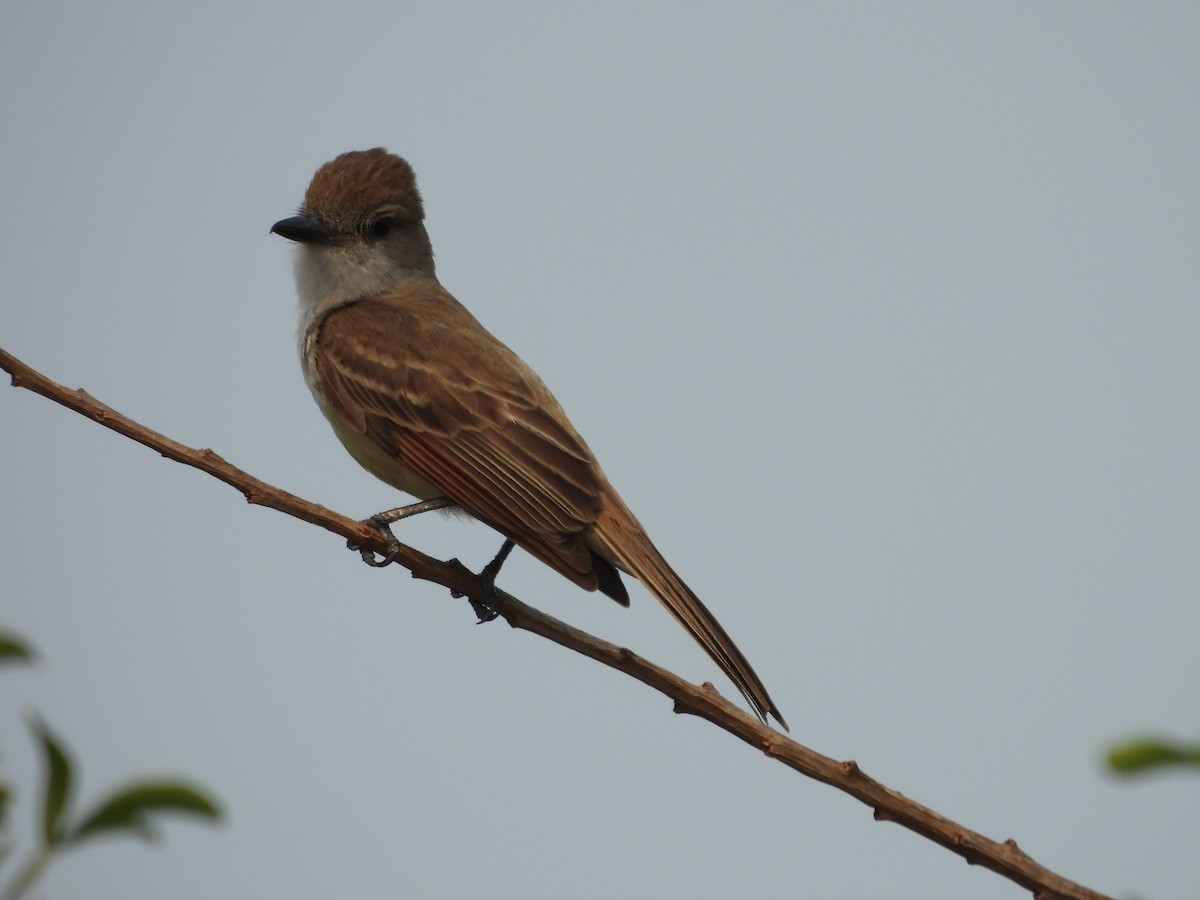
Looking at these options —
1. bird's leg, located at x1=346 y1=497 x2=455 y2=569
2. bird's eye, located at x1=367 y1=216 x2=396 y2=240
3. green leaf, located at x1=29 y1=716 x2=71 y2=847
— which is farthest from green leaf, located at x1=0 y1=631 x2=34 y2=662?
bird's eye, located at x1=367 y1=216 x2=396 y2=240

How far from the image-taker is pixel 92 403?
3.98 m

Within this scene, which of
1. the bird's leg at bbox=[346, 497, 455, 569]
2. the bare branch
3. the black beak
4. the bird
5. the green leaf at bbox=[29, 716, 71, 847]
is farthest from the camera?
the black beak

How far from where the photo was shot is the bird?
5.69 metres

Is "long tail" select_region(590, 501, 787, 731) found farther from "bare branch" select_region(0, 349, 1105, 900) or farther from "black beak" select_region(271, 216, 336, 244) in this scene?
"black beak" select_region(271, 216, 336, 244)

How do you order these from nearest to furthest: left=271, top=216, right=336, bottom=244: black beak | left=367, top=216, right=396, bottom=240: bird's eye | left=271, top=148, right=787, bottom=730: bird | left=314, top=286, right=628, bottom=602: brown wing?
left=271, top=148, right=787, bottom=730: bird
left=314, top=286, right=628, bottom=602: brown wing
left=271, top=216, right=336, bottom=244: black beak
left=367, top=216, right=396, bottom=240: bird's eye

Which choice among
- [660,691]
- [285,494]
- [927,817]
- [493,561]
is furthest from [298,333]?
[927,817]

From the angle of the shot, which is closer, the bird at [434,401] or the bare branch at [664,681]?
the bare branch at [664,681]

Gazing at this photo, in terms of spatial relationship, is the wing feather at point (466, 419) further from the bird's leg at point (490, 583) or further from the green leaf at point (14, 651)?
the green leaf at point (14, 651)

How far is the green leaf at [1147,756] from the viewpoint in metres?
1.50

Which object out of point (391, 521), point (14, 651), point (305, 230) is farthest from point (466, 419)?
point (14, 651)

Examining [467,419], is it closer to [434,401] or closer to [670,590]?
[434,401]

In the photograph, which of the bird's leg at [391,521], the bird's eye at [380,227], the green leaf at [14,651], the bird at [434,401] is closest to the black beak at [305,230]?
the bird at [434,401]

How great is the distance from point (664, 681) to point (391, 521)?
2230 millimetres

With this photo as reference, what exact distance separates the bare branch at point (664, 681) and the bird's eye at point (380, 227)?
298 centimetres
